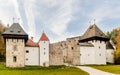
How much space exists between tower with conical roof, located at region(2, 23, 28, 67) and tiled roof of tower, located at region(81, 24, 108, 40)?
17.4 meters

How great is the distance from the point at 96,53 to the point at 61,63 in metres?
9.33

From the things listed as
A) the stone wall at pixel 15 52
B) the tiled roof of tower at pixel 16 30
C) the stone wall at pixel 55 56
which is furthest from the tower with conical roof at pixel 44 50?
the tiled roof of tower at pixel 16 30

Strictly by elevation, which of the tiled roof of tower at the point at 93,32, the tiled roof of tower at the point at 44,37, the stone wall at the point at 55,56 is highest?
the tiled roof of tower at the point at 93,32

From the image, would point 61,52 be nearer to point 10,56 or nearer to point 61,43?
point 61,43

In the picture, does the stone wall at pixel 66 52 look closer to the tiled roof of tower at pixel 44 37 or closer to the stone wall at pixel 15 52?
the tiled roof of tower at pixel 44 37

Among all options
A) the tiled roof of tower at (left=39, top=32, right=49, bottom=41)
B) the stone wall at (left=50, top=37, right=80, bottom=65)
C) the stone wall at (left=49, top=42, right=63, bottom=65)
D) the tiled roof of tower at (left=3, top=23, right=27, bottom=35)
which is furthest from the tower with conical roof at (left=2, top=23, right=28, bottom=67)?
the stone wall at (left=50, top=37, right=80, bottom=65)

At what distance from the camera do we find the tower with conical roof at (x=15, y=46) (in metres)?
57.3

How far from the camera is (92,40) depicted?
65.7 metres

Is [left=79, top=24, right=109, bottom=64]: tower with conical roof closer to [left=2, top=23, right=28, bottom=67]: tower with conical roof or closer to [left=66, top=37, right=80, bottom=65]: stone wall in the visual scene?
[left=66, top=37, right=80, bottom=65]: stone wall

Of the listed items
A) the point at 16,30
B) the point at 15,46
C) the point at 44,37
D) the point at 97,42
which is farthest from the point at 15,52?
the point at 97,42

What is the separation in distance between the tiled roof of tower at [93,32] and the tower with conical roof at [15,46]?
1737 centimetres

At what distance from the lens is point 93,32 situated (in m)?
65.9

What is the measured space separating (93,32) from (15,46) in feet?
67.3

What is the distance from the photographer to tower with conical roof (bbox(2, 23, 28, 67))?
188 ft
